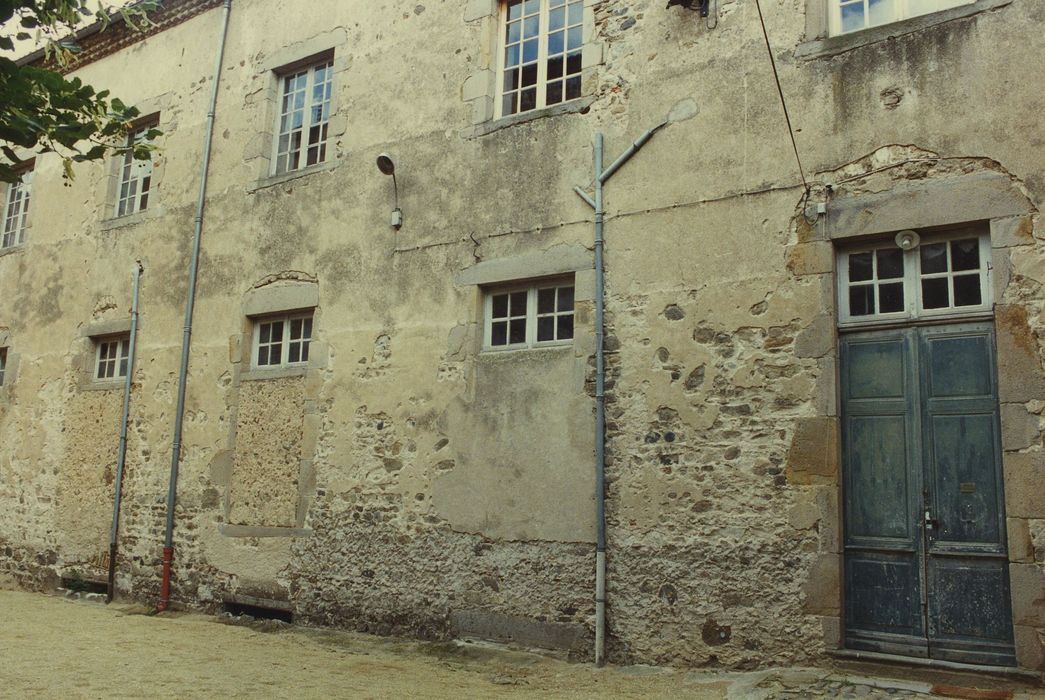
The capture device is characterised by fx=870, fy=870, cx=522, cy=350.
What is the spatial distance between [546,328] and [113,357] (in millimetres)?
5875

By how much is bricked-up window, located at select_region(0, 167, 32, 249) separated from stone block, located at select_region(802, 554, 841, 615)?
35.6ft

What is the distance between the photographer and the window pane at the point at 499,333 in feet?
23.3

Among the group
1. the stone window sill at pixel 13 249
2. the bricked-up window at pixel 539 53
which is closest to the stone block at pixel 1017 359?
the bricked-up window at pixel 539 53

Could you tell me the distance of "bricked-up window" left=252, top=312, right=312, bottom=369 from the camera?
8.41m

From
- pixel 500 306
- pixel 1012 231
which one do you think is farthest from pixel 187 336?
pixel 1012 231

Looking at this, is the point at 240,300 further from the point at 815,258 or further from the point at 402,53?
the point at 815,258

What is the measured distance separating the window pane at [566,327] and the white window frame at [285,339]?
2588 mm

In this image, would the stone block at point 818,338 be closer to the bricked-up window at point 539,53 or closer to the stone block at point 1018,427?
the stone block at point 1018,427

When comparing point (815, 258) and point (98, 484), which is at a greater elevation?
point (815, 258)

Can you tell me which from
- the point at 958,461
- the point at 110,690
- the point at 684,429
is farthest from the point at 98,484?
the point at 958,461

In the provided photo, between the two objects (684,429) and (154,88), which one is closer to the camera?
(684,429)

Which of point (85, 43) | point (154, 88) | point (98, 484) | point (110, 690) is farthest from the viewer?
point (85, 43)

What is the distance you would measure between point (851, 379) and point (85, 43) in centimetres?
1071

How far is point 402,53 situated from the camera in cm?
814
